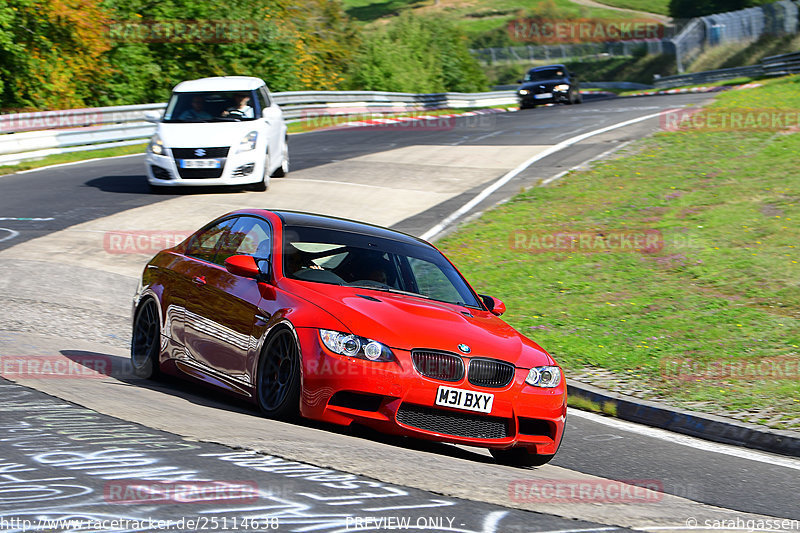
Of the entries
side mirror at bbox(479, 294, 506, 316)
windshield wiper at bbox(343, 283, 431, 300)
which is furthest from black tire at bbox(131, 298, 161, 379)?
side mirror at bbox(479, 294, 506, 316)

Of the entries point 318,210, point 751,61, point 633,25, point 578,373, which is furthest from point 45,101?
point 633,25

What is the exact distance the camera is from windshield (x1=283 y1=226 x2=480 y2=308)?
7539 mm

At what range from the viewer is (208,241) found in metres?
8.43

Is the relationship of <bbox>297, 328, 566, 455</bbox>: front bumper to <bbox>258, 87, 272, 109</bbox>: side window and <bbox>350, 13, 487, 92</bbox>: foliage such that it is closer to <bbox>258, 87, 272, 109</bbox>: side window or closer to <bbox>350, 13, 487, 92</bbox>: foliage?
<bbox>258, 87, 272, 109</bbox>: side window

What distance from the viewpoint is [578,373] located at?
9711 millimetres

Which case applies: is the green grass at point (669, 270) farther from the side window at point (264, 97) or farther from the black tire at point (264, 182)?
the side window at point (264, 97)

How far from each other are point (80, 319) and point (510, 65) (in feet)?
261

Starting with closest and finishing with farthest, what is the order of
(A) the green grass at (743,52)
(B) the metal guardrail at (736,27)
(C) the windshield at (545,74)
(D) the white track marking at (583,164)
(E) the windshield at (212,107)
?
(E) the windshield at (212,107) → (D) the white track marking at (583,164) → (C) the windshield at (545,74) → (A) the green grass at (743,52) → (B) the metal guardrail at (736,27)

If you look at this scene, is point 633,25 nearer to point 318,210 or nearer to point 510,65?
point 510,65

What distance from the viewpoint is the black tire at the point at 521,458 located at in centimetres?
693

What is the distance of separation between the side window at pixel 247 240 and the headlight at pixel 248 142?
10.2m

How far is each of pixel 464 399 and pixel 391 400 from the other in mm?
471

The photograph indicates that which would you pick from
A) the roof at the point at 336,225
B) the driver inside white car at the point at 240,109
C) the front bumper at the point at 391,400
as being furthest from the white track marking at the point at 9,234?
the front bumper at the point at 391,400

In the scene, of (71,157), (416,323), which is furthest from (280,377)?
(71,157)
